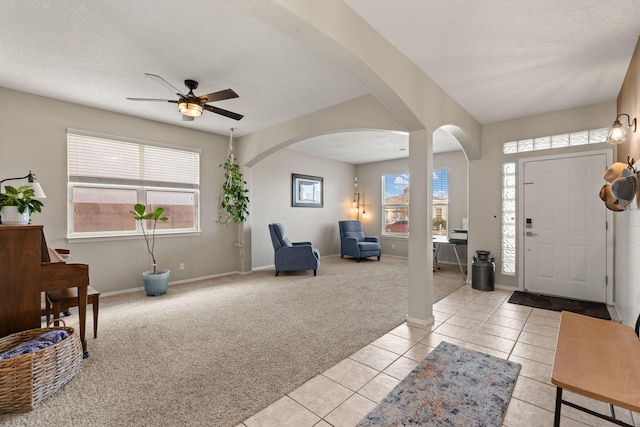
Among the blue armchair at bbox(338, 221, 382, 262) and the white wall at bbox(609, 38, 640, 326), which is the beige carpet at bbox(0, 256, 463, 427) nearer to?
the white wall at bbox(609, 38, 640, 326)

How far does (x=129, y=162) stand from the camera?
4.55 m

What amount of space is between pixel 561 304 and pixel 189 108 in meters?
5.30

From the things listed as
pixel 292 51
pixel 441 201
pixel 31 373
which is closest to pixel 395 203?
pixel 441 201

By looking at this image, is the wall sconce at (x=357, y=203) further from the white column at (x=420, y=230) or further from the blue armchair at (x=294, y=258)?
the white column at (x=420, y=230)

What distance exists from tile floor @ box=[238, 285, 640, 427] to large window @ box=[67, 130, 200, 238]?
3.97 meters

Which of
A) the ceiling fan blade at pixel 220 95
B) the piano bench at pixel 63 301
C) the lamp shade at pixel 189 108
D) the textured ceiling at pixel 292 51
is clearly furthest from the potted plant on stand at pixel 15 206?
the ceiling fan blade at pixel 220 95

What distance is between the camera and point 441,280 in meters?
5.29

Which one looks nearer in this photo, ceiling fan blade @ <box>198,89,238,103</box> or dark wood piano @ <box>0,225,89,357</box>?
dark wood piano @ <box>0,225,89,357</box>

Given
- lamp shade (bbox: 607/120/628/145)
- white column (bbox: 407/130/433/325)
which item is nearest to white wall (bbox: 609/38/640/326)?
lamp shade (bbox: 607/120/628/145)

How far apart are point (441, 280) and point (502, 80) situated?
3410mm

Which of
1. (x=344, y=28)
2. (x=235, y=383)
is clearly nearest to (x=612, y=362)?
(x=235, y=383)

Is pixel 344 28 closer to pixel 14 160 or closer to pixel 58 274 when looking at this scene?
pixel 58 274

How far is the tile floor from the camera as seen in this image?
177 centimetres

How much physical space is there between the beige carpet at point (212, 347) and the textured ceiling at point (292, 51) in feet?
7.95
